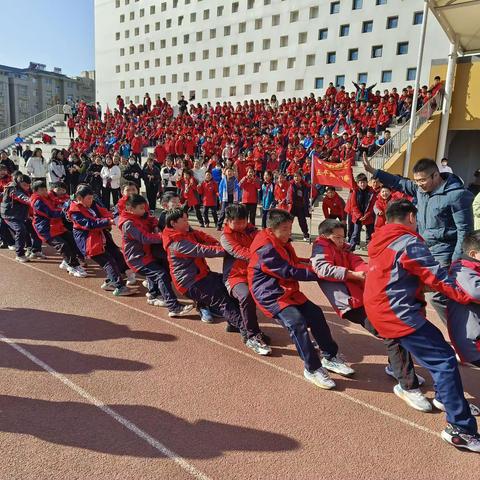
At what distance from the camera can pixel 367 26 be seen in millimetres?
33156

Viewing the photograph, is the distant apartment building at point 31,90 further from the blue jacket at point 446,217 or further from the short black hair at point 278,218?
the blue jacket at point 446,217

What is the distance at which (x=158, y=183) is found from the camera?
591 inches

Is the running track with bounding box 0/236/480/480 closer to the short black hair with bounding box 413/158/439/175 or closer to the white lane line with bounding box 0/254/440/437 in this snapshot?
the white lane line with bounding box 0/254/440/437

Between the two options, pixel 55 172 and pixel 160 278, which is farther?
pixel 55 172

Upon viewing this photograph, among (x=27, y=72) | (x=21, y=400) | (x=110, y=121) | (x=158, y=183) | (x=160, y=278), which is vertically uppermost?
(x=27, y=72)

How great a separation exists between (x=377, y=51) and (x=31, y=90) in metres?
64.2

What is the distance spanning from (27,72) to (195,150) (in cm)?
6859

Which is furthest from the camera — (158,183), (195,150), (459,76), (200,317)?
(195,150)

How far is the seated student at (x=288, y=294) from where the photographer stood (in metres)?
3.99

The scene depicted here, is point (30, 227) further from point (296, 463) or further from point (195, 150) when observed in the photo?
point (195, 150)

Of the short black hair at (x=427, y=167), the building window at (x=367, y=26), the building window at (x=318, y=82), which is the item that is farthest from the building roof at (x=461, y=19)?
the building window at (x=318, y=82)

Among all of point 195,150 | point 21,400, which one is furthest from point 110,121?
point 21,400

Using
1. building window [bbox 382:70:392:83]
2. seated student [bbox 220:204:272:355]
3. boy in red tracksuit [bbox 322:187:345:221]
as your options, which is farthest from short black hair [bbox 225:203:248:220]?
building window [bbox 382:70:392:83]

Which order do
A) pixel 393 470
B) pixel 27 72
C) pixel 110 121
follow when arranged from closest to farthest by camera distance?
pixel 393 470 < pixel 110 121 < pixel 27 72
